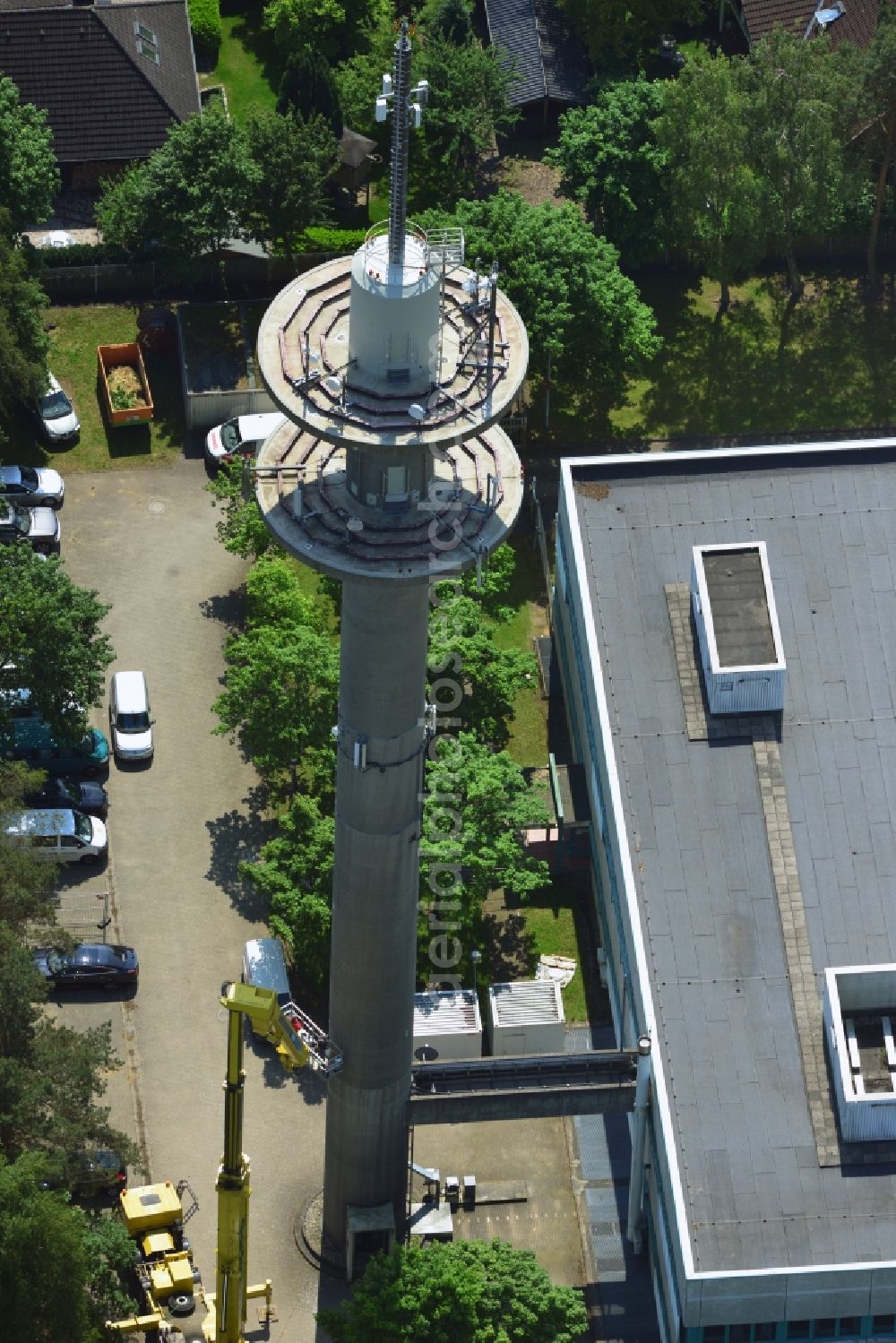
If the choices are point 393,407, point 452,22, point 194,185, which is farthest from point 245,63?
A: point 393,407

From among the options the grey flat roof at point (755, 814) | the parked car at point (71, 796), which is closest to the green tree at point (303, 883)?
the parked car at point (71, 796)

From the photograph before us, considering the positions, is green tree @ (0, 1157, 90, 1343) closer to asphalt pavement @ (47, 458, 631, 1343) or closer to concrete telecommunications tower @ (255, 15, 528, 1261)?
asphalt pavement @ (47, 458, 631, 1343)

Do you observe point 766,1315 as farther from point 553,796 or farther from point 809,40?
point 809,40

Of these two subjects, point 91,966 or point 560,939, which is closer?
point 91,966

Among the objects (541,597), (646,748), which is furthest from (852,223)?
(646,748)

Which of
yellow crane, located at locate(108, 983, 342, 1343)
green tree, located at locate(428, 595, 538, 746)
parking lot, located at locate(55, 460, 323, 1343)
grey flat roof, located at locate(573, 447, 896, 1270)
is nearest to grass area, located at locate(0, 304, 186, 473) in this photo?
parking lot, located at locate(55, 460, 323, 1343)

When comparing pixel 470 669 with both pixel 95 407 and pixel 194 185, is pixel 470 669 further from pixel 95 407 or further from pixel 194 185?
pixel 194 185
